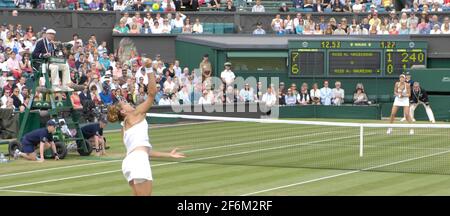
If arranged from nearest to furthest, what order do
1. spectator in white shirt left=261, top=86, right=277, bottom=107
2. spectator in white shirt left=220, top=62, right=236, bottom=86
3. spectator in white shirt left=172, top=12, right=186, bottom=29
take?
spectator in white shirt left=261, top=86, right=277, bottom=107 < spectator in white shirt left=220, top=62, right=236, bottom=86 < spectator in white shirt left=172, top=12, right=186, bottom=29

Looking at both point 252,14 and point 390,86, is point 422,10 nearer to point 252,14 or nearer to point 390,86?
point 390,86

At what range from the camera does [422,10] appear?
44344 millimetres

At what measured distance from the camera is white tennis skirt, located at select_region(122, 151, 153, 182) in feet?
39.0

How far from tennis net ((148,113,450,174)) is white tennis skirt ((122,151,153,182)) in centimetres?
1021

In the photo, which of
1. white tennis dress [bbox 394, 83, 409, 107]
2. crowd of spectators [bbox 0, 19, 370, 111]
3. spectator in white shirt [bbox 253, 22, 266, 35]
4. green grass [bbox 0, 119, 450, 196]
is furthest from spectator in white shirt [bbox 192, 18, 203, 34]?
white tennis dress [bbox 394, 83, 409, 107]

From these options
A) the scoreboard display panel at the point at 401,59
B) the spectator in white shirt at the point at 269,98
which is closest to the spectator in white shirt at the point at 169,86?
the spectator in white shirt at the point at 269,98

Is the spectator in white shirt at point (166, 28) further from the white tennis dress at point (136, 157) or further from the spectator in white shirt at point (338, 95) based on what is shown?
the white tennis dress at point (136, 157)

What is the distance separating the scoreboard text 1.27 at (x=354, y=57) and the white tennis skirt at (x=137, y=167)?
2940 centimetres

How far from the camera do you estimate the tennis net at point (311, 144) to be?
22.6 metres

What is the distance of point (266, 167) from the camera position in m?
21.9

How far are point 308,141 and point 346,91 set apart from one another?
13644 mm

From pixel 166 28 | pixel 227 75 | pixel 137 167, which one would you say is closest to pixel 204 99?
pixel 227 75

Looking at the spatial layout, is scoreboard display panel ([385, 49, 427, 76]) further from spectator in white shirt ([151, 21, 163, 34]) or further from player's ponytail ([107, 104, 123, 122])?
player's ponytail ([107, 104, 123, 122])

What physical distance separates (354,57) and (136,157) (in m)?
29.8
